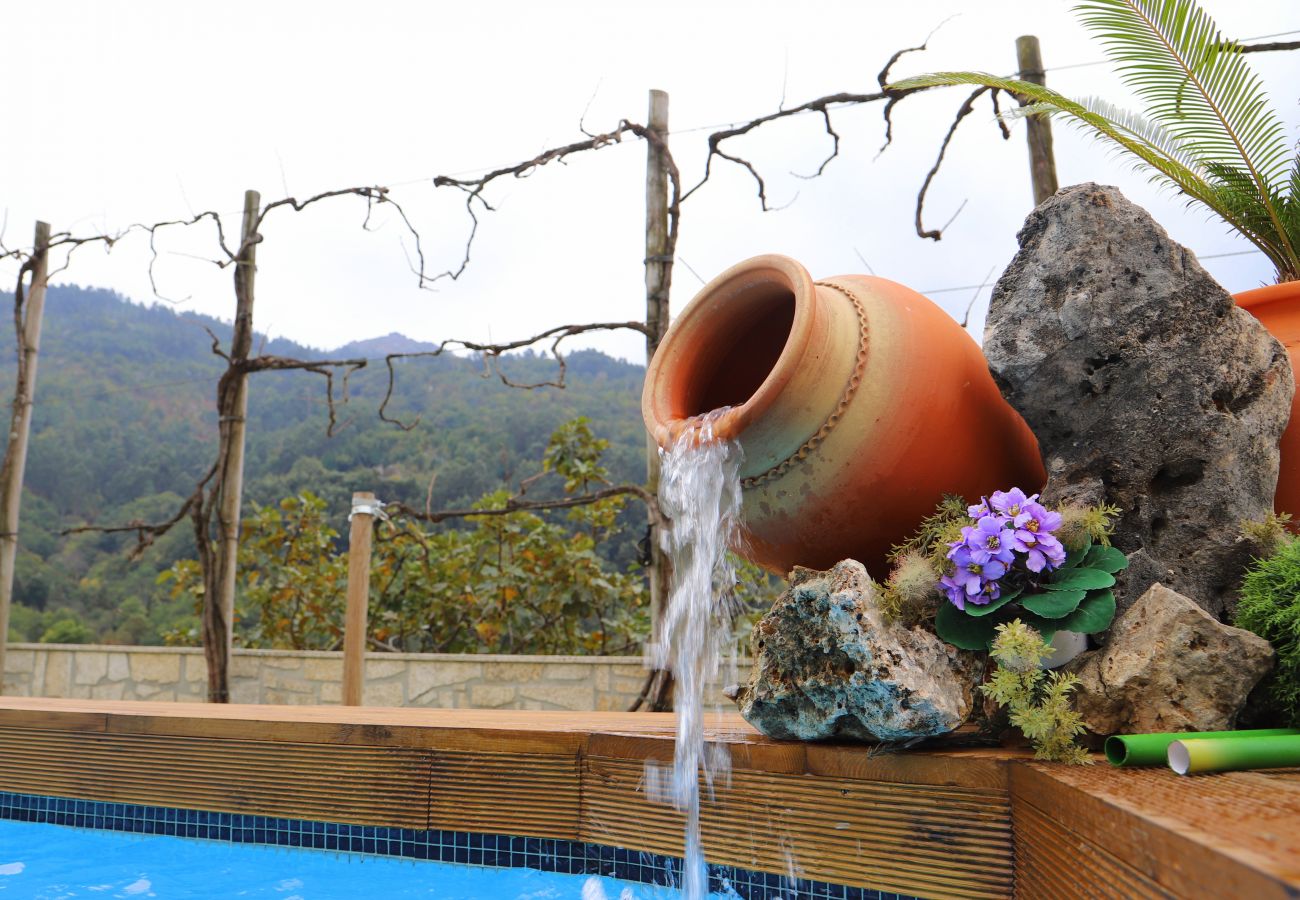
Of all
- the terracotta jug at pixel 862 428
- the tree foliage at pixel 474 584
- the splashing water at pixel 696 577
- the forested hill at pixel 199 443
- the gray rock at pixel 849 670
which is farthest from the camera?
the forested hill at pixel 199 443

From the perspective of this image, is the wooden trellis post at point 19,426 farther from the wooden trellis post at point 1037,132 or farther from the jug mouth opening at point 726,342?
the wooden trellis post at point 1037,132

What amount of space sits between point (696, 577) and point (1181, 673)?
48.8 inches

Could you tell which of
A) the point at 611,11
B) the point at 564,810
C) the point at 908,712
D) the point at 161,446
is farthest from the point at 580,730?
the point at 161,446

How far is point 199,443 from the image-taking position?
13.6 metres

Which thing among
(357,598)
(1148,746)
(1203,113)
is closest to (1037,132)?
(1203,113)

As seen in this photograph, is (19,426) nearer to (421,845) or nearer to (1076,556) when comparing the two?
(421,845)

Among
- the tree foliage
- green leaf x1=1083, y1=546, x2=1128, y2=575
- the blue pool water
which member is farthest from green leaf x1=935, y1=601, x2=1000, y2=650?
the tree foliage

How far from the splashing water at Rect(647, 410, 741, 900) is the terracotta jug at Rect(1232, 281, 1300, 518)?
1.39 m

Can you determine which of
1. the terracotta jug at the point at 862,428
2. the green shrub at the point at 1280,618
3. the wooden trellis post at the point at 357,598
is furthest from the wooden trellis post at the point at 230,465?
the green shrub at the point at 1280,618

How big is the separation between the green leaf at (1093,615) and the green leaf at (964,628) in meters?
0.14

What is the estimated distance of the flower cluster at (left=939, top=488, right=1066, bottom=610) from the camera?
6.56 ft

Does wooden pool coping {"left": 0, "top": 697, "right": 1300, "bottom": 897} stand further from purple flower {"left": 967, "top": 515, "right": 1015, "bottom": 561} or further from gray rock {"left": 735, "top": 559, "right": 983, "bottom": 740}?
purple flower {"left": 967, "top": 515, "right": 1015, "bottom": 561}

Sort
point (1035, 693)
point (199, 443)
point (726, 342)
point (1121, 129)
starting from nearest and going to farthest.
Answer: point (1035, 693) → point (726, 342) → point (1121, 129) → point (199, 443)

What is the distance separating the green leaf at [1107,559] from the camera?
2017 mm
